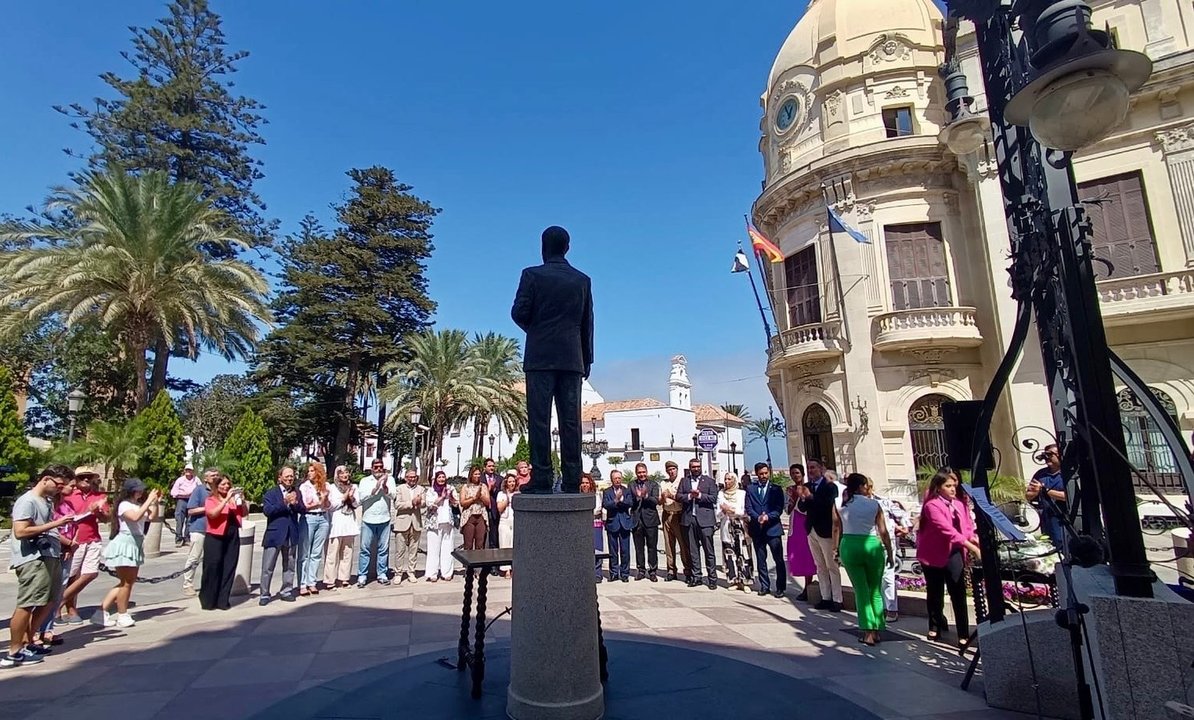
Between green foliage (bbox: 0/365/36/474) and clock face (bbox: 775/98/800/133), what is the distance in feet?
84.3

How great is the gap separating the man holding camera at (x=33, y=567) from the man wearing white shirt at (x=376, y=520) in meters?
3.76

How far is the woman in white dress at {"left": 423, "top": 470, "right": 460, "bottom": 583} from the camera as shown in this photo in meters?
9.38

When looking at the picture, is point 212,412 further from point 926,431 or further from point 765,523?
point 765,523

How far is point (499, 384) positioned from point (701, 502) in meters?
28.6

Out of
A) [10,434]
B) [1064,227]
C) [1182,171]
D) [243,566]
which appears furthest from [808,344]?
[10,434]

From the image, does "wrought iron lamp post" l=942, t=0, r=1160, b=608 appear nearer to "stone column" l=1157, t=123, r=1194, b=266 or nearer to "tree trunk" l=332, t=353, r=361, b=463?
"stone column" l=1157, t=123, r=1194, b=266

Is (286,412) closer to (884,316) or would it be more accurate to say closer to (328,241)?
(328,241)

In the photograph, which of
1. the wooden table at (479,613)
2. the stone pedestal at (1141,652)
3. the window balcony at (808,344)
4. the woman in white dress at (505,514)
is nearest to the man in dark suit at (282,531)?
the woman in white dress at (505,514)

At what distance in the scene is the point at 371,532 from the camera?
30.0 feet

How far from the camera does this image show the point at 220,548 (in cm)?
755

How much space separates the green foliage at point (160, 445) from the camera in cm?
1714

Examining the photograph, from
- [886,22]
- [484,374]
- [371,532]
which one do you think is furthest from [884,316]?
[484,374]

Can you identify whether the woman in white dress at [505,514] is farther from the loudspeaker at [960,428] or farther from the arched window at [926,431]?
the arched window at [926,431]

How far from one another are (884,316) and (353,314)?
2697cm
